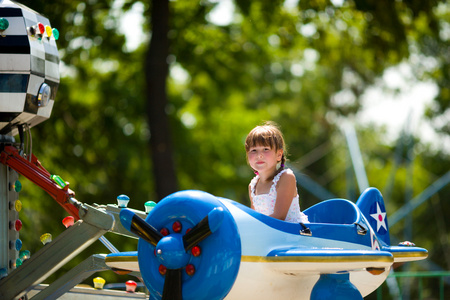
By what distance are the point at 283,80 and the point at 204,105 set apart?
9.43 metres

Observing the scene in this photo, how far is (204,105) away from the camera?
14469mm

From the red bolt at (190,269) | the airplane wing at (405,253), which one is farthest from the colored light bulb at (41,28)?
the airplane wing at (405,253)

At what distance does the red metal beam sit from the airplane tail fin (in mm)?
2407

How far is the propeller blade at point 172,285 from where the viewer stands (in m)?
3.41

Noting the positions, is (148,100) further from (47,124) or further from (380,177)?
(380,177)

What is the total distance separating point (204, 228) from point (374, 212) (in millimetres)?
2455

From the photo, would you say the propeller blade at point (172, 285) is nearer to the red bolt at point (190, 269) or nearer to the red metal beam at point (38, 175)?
the red bolt at point (190, 269)

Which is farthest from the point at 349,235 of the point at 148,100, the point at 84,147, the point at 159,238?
the point at 84,147

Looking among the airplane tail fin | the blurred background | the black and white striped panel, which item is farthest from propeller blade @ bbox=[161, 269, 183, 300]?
the blurred background

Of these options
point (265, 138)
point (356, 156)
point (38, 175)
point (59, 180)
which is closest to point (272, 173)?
point (265, 138)

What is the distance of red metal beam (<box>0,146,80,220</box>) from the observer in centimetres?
476

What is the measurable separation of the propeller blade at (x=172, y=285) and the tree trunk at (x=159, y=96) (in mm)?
7512

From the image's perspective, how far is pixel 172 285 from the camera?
11.2 feet

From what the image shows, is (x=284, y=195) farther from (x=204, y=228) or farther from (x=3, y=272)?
(x=3, y=272)
